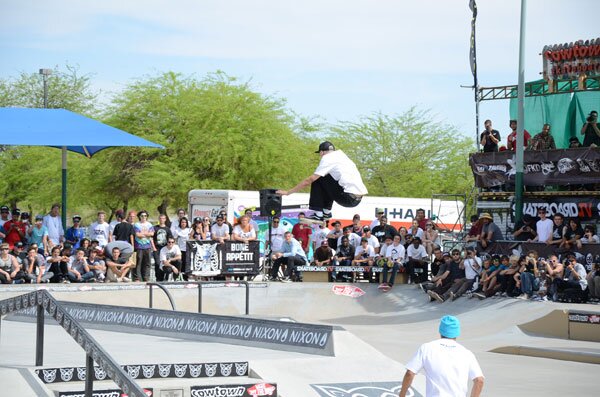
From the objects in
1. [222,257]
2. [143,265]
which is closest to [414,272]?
→ [222,257]

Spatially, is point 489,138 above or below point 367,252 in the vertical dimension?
above

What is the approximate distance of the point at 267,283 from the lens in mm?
21891

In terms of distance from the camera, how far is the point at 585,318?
16688 millimetres

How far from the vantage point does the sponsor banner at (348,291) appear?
22.2m

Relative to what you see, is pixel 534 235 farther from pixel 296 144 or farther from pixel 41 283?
pixel 296 144

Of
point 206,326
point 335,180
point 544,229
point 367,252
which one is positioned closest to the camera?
point 335,180

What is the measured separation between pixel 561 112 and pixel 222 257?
10.2 meters

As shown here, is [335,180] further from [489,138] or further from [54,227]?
[489,138]

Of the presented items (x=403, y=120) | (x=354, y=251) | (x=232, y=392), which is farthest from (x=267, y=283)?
(x=403, y=120)

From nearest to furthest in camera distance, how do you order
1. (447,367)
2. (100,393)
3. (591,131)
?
1. (447,367)
2. (100,393)
3. (591,131)

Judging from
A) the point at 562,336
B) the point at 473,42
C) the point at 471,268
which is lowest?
the point at 562,336

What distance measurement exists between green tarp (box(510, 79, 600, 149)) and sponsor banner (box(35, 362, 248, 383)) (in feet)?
55.2

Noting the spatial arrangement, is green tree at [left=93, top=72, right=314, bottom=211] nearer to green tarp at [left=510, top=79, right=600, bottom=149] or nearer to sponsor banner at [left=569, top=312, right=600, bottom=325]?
green tarp at [left=510, top=79, right=600, bottom=149]

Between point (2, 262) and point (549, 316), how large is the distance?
1137 centimetres
